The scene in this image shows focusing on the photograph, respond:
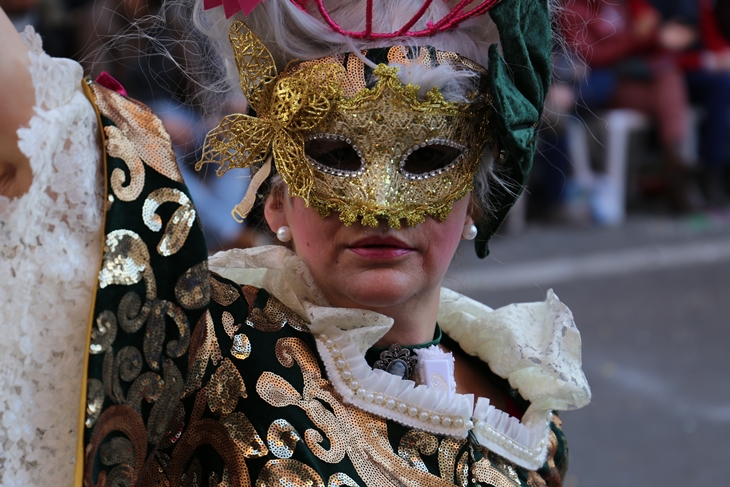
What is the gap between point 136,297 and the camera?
102cm

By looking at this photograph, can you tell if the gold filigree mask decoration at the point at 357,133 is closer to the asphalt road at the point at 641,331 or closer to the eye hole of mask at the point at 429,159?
the eye hole of mask at the point at 429,159

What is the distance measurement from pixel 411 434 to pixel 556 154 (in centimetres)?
465

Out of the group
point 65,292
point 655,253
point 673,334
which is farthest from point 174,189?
point 655,253

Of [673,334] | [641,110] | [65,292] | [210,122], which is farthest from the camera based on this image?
[641,110]

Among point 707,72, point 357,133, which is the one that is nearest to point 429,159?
point 357,133

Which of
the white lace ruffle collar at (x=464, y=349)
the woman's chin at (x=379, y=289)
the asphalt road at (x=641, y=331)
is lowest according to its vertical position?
the asphalt road at (x=641, y=331)

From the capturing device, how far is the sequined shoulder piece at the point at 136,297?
1.00 m

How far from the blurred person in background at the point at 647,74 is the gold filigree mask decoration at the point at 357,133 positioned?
15.2ft

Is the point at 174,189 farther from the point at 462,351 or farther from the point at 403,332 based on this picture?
the point at 462,351

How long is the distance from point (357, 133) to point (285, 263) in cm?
22

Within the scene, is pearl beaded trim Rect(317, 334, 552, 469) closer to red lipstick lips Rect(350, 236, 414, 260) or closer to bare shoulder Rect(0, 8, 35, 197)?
red lipstick lips Rect(350, 236, 414, 260)

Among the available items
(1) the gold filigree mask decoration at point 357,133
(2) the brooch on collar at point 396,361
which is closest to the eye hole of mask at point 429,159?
(1) the gold filigree mask decoration at point 357,133

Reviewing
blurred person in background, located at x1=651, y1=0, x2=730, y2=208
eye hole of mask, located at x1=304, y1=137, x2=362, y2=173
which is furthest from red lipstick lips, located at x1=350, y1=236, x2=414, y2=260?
blurred person in background, located at x1=651, y1=0, x2=730, y2=208

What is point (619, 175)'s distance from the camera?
6.24m
